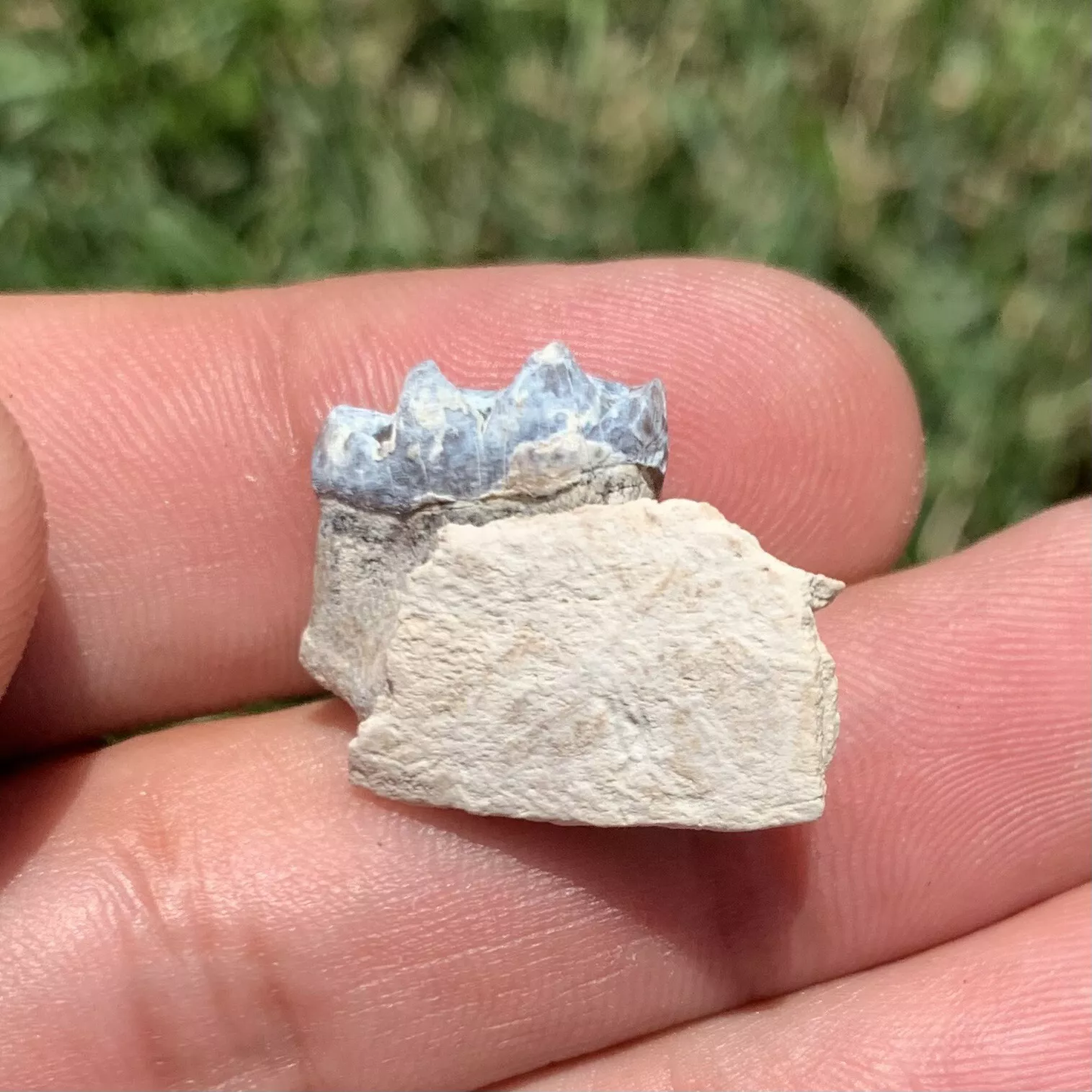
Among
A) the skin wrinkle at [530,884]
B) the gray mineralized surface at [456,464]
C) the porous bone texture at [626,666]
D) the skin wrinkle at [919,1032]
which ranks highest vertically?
the gray mineralized surface at [456,464]

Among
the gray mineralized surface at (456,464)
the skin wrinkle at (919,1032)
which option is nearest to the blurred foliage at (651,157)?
the skin wrinkle at (919,1032)

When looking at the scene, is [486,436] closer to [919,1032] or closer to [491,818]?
[491,818]

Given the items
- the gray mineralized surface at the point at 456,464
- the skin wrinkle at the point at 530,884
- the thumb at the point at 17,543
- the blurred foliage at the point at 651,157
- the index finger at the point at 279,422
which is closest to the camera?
the thumb at the point at 17,543

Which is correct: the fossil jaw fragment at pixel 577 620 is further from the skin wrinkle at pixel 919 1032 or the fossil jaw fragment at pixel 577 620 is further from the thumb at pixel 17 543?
the skin wrinkle at pixel 919 1032

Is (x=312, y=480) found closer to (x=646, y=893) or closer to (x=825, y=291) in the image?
(x=646, y=893)

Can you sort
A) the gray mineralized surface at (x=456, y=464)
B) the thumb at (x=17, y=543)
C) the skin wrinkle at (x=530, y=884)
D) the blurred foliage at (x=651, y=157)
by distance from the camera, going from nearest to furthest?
the thumb at (x=17, y=543)
the gray mineralized surface at (x=456, y=464)
the skin wrinkle at (x=530, y=884)
the blurred foliage at (x=651, y=157)

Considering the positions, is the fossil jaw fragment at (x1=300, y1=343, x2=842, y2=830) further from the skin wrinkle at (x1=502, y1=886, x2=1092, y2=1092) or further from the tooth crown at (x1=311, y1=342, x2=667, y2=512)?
the skin wrinkle at (x1=502, y1=886, x2=1092, y2=1092)

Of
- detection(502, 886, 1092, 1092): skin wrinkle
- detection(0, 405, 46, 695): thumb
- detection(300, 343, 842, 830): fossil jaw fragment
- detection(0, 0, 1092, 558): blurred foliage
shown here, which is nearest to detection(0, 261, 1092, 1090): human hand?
detection(502, 886, 1092, 1092): skin wrinkle

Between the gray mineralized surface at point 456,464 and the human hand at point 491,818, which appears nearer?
the gray mineralized surface at point 456,464

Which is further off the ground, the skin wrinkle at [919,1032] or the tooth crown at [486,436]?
the tooth crown at [486,436]
